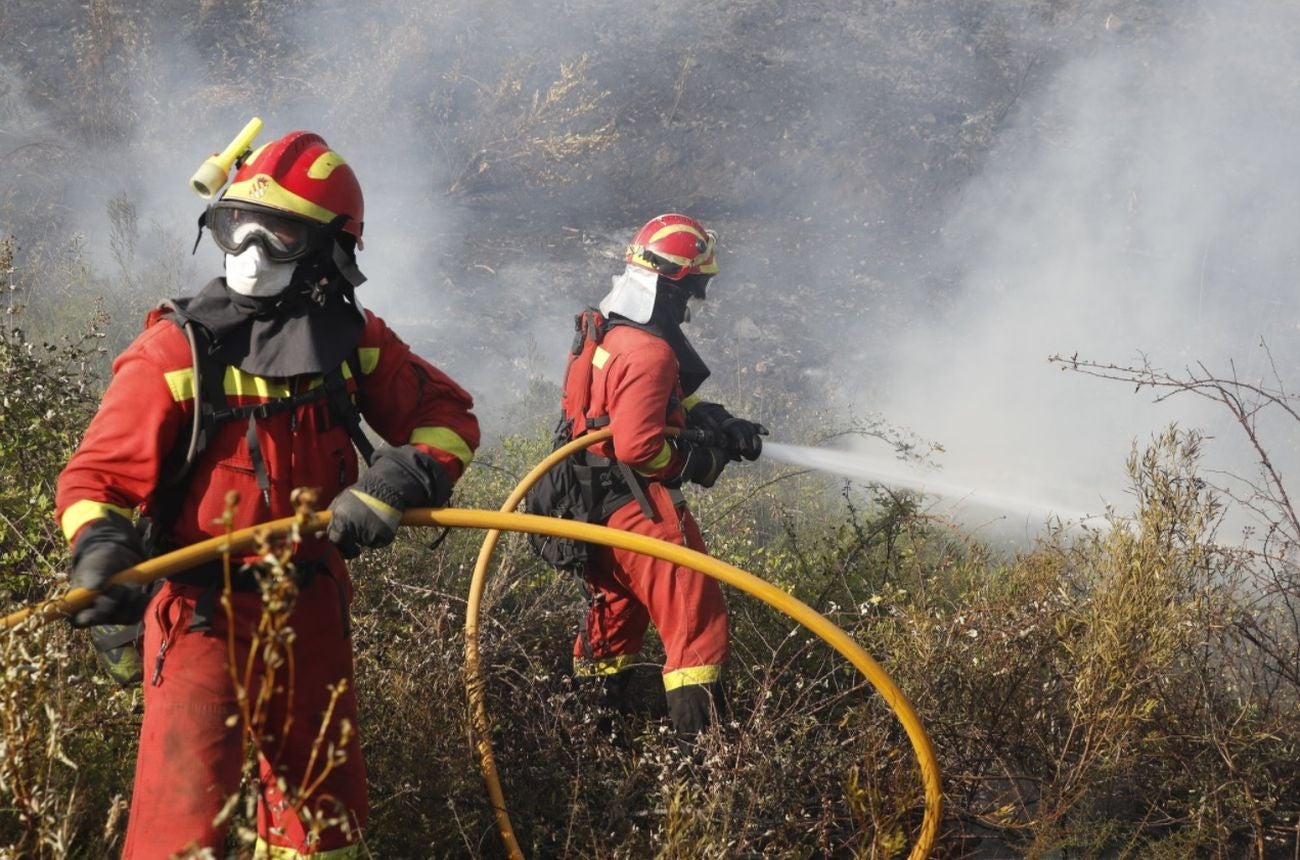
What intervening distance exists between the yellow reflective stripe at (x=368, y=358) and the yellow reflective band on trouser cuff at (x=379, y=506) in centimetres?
44

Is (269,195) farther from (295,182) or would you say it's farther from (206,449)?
(206,449)

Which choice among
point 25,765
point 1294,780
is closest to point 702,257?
point 1294,780

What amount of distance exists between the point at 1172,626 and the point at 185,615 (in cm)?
282

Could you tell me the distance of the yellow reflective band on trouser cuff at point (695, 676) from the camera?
13.2 ft

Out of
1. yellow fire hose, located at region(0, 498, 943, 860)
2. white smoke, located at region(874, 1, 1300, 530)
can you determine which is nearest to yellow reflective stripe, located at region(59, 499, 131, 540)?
yellow fire hose, located at region(0, 498, 943, 860)

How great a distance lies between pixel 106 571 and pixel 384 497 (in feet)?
2.01

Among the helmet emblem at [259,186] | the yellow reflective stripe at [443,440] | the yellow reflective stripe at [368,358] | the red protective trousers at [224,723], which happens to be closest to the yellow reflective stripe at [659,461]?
the yellow reflective stripe at [443,440]

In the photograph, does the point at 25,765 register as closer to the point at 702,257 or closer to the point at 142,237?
the point at 702,257

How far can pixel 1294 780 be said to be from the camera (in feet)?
13.4

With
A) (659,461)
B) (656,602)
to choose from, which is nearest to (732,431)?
(659,461)

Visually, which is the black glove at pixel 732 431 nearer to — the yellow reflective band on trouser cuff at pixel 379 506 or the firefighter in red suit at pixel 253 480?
the firefighter in red suit at pixel 253 480

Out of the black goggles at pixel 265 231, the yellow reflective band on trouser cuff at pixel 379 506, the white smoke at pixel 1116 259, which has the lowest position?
the yellow reflective band on trouser cuff at pixel 379 506

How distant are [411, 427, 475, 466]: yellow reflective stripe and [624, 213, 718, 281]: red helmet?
5.59ft

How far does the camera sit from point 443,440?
9.84ft
